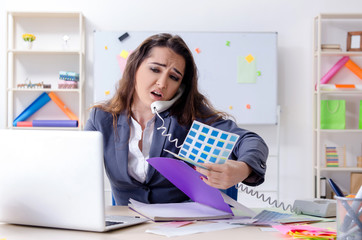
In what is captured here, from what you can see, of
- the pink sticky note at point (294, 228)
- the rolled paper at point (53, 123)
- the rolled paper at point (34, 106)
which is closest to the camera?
the pink sticky note at point (294, 228)

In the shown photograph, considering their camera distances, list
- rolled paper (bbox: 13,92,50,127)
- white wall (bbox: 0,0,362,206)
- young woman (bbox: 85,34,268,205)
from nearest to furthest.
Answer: young woman (bbox: 85,34,268,205) → rolled paper (bbox: 13,92,50,127) → white wall (bbox: 0,0,362,206)

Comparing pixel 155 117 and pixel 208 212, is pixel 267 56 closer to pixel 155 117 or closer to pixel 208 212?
pixel 155 117

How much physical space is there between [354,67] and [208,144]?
324 cm

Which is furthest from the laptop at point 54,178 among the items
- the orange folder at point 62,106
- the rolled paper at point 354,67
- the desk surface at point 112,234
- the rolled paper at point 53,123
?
the rolled paper at point 354,67

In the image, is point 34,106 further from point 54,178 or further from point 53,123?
point 54,178

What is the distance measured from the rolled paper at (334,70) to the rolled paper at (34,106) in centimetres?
249

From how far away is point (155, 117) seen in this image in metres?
1.84

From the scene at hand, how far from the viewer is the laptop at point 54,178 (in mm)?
1032

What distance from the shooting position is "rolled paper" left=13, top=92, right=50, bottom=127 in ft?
13.6

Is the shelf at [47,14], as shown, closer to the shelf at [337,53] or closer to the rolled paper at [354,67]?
the shelf at [337,53]

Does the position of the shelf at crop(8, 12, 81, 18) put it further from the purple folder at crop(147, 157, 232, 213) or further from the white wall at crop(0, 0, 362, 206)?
the purple folder at crop(147, 157, 232, 213)

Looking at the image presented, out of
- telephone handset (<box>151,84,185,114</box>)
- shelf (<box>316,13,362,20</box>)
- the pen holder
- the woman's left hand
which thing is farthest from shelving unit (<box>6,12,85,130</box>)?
the pen holder

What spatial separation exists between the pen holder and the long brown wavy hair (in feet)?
Result: 3.21

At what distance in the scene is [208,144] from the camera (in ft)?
4.68
